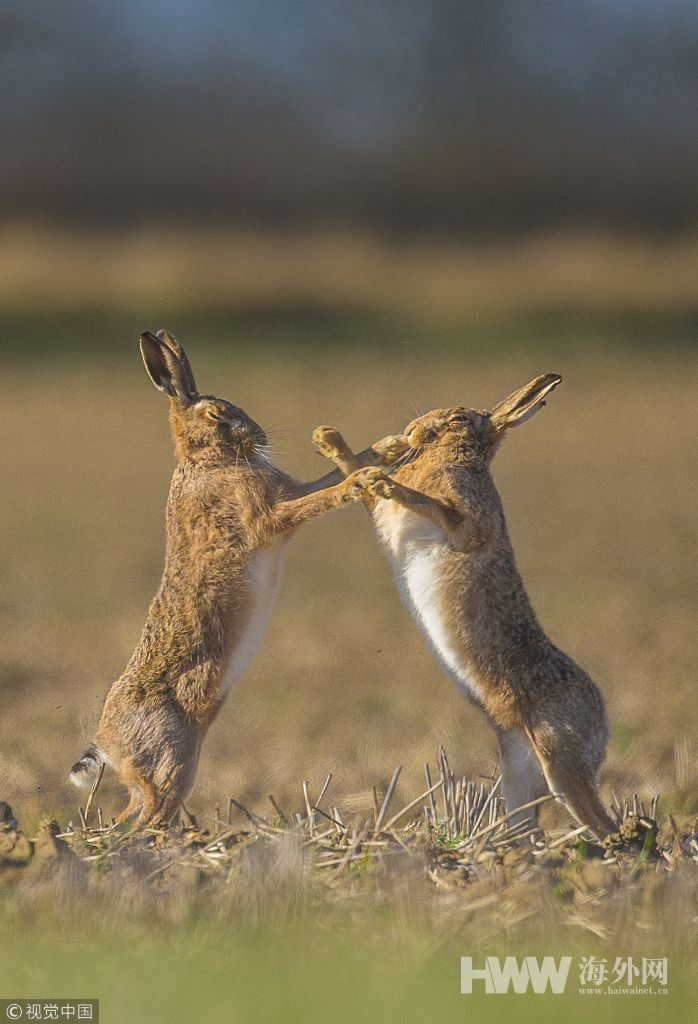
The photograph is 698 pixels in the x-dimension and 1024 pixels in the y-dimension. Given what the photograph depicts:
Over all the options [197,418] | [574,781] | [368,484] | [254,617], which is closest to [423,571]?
[368,484]

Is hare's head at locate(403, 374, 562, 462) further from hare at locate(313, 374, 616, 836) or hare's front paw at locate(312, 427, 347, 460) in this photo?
hare's front paw at locate(312, 427, 347, 460)

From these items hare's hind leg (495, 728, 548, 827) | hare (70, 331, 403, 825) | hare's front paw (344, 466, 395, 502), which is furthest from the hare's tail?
hare's hind leg (495, 728, 548, 827)

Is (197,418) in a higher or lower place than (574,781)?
higher

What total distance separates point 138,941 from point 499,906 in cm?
128

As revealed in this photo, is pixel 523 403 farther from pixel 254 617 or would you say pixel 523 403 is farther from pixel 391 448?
pixel 254 617

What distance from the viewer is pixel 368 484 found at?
18.9 ft

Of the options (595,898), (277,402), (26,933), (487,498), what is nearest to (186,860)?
(26,933)

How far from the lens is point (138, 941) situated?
472 cm

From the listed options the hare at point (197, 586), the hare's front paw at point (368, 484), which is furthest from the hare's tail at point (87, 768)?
the hare's front paw at point (368, 484)

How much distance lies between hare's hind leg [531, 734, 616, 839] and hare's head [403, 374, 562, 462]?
1.26 meters

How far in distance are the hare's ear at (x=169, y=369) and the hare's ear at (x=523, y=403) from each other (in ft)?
4.26

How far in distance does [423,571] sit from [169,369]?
1387mm

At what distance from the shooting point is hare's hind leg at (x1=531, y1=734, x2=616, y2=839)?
5738mm

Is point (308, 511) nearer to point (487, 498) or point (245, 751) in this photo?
point (487, 498)
